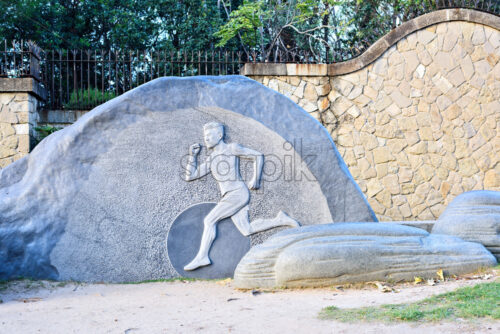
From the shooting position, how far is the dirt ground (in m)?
3.21

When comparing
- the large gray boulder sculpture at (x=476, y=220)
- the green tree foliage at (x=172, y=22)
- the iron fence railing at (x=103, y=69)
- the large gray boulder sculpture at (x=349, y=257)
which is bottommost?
the large gray boulder sculpture at (x=349, y=257)

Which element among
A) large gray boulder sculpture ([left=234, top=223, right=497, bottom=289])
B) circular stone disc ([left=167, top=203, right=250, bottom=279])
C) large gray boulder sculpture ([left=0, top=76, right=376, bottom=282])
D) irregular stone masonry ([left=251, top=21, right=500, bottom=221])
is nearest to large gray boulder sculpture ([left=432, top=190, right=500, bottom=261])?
large gray boulder sculpture ([left=234, top=223, right=497, bottom=289])

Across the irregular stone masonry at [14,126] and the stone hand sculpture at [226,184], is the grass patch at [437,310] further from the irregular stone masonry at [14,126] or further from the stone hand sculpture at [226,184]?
the irregular stone masonry at [14,126]

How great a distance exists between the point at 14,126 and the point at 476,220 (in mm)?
6850

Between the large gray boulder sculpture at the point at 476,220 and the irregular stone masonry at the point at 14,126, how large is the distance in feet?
20.8

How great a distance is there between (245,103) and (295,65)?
3.98m

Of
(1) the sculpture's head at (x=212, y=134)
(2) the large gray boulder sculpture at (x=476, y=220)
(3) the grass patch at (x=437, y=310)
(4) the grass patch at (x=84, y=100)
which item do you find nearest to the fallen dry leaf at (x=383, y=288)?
(3) the grass patch at (x=437, y=310)

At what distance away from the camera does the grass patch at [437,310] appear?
3195 millimetres

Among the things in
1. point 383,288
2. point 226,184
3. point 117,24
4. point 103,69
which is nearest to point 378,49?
point 103,69

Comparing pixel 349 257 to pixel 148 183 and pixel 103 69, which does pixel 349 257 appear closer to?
pixel 148 183

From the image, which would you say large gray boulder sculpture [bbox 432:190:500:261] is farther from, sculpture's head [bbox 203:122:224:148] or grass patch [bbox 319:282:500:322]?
sculpture's head [bbox 203:122:224:148]

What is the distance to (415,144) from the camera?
9109mm

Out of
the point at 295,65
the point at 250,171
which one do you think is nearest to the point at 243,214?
the point at 250,171

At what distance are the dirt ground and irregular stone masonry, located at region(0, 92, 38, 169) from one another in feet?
13.5
